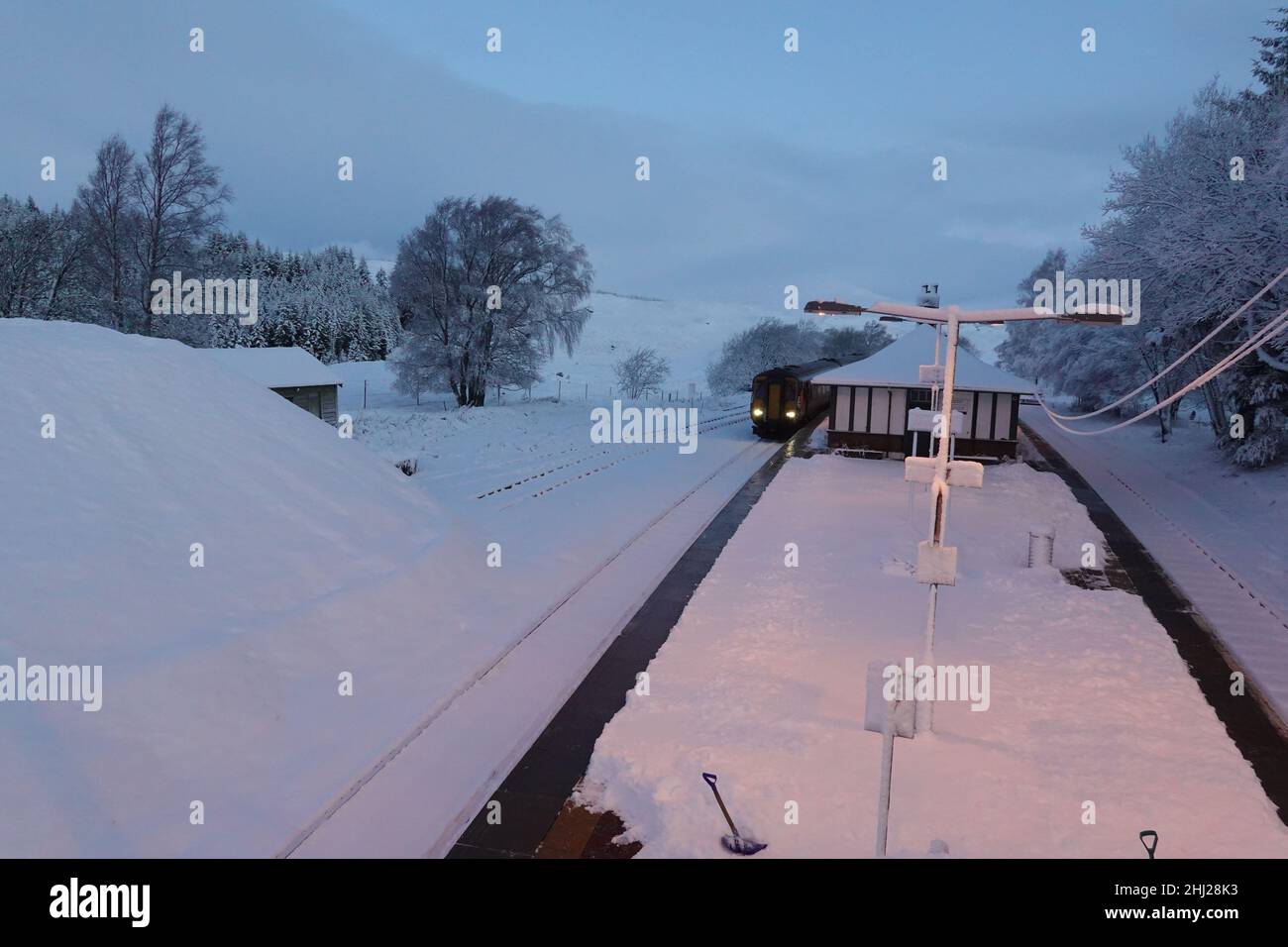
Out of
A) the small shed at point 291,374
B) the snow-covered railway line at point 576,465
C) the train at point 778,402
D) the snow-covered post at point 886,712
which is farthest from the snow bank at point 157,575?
the train at point 778,402

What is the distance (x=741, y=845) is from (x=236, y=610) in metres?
6.03

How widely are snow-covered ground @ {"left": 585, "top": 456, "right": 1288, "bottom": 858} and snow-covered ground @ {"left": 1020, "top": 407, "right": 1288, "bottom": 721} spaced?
1269mm

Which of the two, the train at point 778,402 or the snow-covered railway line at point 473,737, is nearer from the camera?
the snow-covered railway line at point 473,737

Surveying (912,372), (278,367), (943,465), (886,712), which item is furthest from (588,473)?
(886,712)

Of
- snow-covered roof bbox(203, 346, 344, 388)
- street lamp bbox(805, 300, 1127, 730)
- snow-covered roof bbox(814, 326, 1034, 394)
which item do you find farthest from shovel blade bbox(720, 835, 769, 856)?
snow-covered roof bbox(203, 346, 344, 388)

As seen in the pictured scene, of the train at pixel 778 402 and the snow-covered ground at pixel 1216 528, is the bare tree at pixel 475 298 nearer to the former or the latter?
the train at pixel 778 402

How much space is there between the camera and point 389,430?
31969 mm

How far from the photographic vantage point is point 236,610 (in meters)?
8.74

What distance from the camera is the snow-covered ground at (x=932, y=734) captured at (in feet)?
21.7

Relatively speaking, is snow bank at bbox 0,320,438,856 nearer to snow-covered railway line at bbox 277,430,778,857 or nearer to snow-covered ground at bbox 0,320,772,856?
snow-covered ground at bbox 0,320,772,856

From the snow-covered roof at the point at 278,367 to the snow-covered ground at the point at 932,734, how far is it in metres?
21.7

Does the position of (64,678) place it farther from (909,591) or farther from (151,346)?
(909,591)

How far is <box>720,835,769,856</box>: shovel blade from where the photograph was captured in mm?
6164

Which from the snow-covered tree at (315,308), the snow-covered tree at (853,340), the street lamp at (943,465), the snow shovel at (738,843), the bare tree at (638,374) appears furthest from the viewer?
the snow-covered tree at (853,340)
